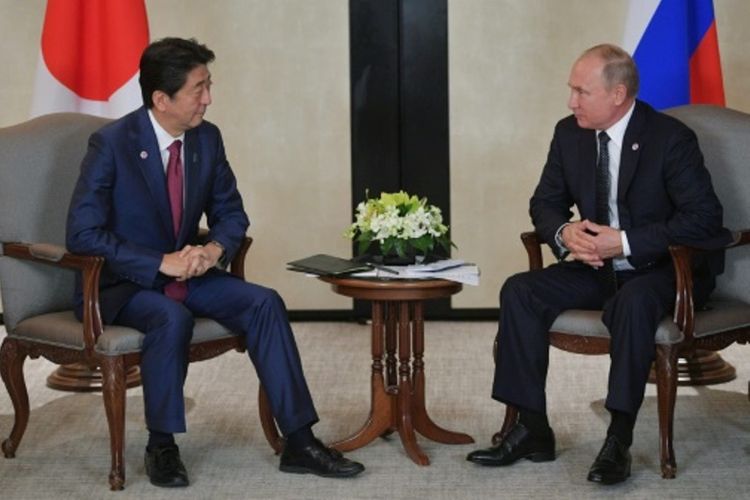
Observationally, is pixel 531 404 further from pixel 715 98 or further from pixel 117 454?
pixel 715 98

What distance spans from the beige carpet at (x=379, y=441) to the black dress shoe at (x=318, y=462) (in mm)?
31

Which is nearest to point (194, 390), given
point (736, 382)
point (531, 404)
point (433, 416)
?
point (433, 416)

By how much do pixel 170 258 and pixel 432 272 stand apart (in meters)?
0.82

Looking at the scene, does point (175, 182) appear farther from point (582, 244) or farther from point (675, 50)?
point (675, 50)

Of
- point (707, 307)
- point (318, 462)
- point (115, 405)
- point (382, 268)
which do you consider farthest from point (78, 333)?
point (707, 307)

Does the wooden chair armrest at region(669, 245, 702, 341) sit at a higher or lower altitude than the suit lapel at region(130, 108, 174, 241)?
lower

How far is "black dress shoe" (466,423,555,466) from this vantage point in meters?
4.53

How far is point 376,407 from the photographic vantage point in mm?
4664

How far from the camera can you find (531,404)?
452 cm

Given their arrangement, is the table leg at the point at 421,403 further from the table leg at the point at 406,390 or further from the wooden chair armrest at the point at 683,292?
the wooden chair armrest at the point at 683,292

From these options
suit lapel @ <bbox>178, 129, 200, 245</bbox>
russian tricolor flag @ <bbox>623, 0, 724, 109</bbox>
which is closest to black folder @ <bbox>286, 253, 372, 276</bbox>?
suit lapel @ <bbox>178, 129, 200, 245</bbox>

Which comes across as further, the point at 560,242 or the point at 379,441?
the point at 379,441

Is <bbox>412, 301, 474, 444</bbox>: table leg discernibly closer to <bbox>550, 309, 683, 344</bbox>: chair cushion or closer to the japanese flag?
<bbox>550, 309, 683, 344</bbox>: chair cushion

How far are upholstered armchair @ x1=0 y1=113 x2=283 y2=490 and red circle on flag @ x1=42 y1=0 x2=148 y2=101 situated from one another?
65 cm
